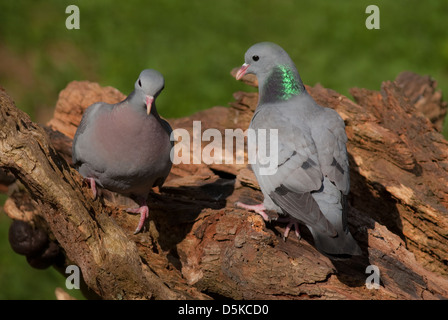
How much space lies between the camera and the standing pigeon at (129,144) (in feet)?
17.4

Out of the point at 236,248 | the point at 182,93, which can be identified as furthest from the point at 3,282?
the point at 236,248

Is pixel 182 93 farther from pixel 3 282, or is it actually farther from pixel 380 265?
pixel 380 265

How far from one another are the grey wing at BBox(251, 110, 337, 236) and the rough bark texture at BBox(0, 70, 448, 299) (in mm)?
268

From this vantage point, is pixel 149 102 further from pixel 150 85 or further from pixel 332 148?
pixel 332 148

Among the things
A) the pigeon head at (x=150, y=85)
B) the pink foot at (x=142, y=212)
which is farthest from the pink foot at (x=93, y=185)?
the pigeon head at (x=150, y=85)

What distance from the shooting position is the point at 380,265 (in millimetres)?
5160

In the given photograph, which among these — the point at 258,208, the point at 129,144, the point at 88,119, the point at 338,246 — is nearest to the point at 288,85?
the point at 258,208

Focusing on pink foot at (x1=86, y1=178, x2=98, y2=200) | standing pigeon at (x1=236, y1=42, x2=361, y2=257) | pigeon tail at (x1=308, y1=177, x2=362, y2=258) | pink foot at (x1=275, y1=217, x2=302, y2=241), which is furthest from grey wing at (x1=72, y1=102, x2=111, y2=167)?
pigeon tail at (x1=308, y1=177, x2=362, y2=258)

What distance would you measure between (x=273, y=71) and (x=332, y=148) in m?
0.95

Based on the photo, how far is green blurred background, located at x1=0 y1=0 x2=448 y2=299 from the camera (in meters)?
9.73

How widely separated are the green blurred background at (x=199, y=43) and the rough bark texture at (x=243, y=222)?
3.10m

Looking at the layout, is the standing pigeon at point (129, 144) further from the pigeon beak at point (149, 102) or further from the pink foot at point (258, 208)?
the pink foot at point (258, 208)

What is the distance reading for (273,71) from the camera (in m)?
5.68

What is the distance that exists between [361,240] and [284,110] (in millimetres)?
1242
